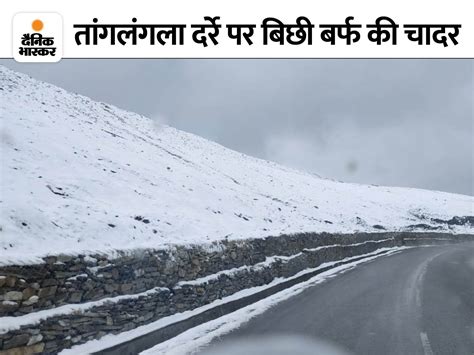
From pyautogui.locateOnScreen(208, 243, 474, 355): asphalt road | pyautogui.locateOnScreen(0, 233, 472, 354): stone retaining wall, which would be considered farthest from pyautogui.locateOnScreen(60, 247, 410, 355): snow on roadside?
pyautogui.locateOnScreen(208, 243, 474, 355): asphalt road

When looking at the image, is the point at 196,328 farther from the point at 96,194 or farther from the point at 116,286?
the point at 96,194

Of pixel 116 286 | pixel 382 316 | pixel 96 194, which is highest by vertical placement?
pixel 96 194

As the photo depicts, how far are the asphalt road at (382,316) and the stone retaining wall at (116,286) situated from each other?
58.0 inches

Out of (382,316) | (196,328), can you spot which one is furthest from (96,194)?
(382,316)

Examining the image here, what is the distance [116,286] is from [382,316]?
6171 mm

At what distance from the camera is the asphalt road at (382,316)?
8.16m

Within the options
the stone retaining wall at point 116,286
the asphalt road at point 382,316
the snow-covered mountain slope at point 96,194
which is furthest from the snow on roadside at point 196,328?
the snow-covered mountain slope at point 96,194

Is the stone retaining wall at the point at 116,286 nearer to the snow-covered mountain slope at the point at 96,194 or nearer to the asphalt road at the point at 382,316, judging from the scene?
the snow-covered mountain slope at the point at 96,194

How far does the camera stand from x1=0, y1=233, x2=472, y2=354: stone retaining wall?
20.6 feet

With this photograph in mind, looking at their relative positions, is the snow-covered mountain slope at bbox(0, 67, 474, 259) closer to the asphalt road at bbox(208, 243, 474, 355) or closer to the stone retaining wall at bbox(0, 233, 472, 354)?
the stone retaining wall at bbox(0, 233, 472, 354)

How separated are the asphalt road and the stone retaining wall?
1.47 m

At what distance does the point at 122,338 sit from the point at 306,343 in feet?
10.7

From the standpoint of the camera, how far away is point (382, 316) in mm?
10586

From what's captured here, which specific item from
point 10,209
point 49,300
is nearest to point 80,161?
point 10,209
